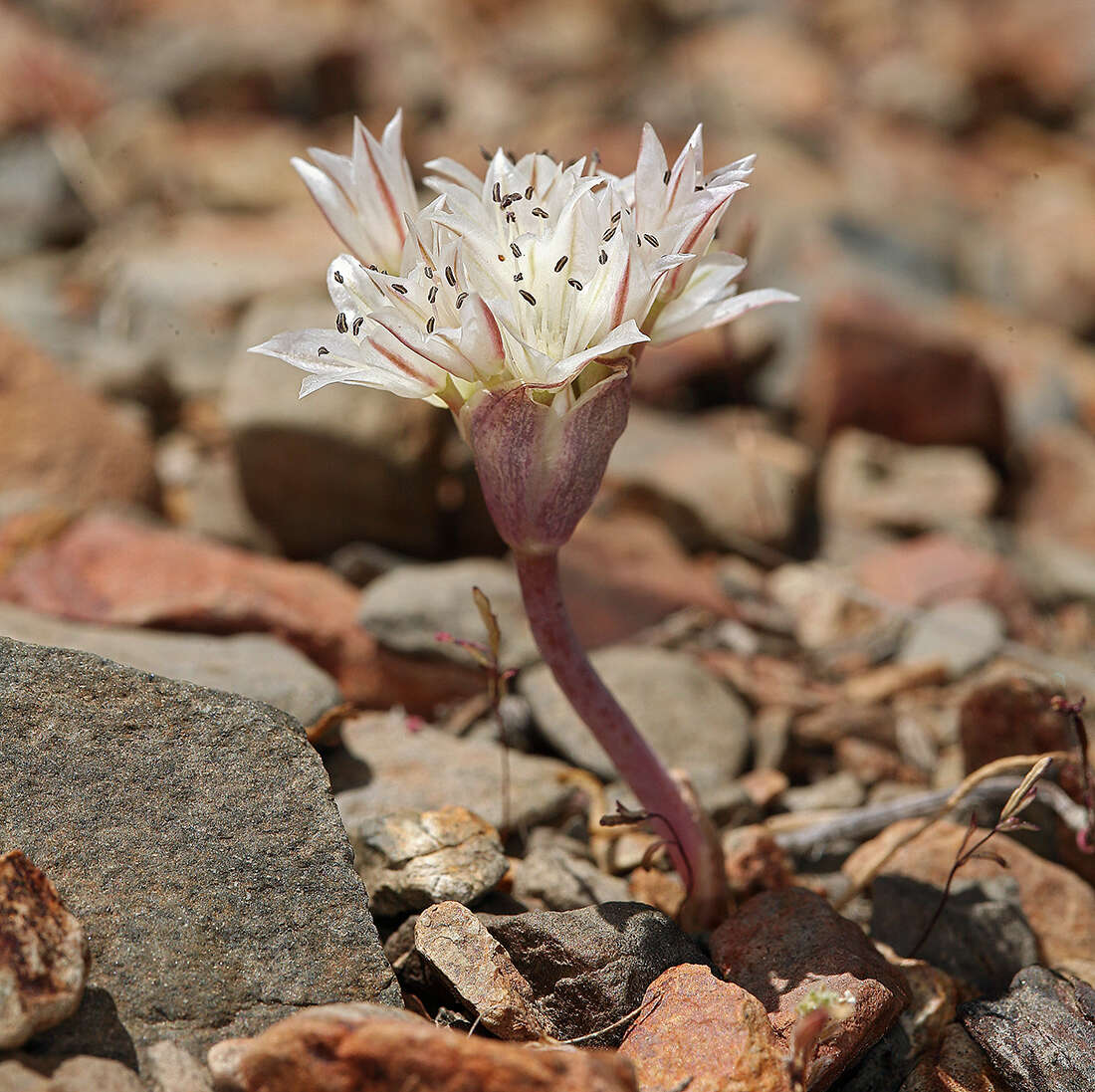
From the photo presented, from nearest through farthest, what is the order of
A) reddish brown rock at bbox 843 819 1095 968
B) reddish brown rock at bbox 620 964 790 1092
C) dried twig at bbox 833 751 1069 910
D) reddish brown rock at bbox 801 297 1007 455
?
1. reddish brown rock at bbox 620 964 790 1092
2. dried twig at bbox 833 751 1069 910
3. reddish brown rock at bbox 843 819 1095 968
4. reddish brown rock at bbox 801 297 1007 455

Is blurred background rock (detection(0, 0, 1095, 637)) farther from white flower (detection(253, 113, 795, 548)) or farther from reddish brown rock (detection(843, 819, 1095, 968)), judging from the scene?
white flower (detection(253, 113, 795, 548))

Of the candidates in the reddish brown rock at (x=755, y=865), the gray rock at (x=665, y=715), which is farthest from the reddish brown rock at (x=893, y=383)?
the reddish brown rock at (x=755, y=865)

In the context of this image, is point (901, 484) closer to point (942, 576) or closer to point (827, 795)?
point (942, 576)

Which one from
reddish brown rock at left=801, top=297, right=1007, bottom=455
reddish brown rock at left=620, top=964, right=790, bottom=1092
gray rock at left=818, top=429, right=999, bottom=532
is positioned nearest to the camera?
reddish brown rock at left=620, top=964, right=790, bottom=1092

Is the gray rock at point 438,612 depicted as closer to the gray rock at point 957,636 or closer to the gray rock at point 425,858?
the gray rock at point 425,858

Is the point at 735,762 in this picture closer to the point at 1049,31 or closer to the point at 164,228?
the point at 164,228

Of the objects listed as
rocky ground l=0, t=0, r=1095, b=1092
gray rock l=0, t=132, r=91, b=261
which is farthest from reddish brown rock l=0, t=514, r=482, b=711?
gray rock l=0, t=132, r=91, b=261

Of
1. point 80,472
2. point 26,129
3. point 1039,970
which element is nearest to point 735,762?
point 1039,970
